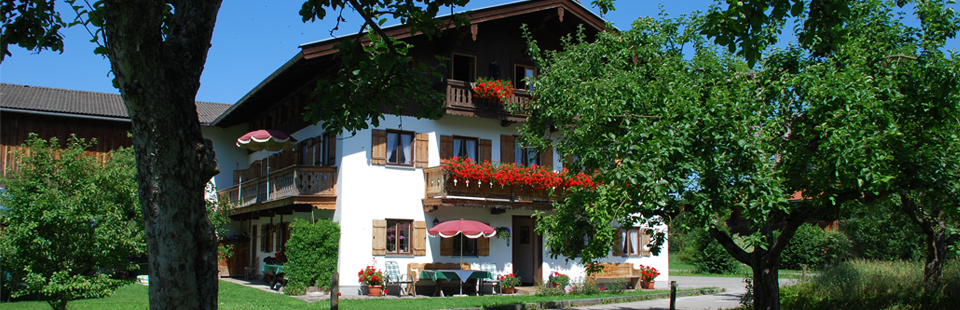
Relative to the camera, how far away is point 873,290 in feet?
50.3

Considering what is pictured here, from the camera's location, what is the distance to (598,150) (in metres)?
11.8

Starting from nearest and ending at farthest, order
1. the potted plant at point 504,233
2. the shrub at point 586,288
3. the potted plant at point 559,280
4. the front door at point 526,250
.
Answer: the potted plant at point 504,233, the shrub at point 586,288, the potted plant at point 559,280, the front door at point 526,250

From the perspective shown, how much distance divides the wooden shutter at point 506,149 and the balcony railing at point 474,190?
3.59 ft

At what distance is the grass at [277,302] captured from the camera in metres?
15.8

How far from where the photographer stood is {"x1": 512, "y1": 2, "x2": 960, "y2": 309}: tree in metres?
9.55

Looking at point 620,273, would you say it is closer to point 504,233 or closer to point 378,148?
point 504,233

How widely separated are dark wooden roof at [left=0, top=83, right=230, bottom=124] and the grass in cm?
873

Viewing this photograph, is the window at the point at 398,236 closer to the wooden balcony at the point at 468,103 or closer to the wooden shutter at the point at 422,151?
the wooden shutter at the point at 422,151

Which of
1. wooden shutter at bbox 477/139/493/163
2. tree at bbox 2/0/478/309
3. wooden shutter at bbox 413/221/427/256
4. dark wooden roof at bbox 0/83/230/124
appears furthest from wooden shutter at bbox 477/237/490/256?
tree at bbox 2/0/478/309

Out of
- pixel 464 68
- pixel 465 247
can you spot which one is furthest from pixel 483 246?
pixel 464 68

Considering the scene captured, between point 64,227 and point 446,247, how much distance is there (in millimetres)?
11356

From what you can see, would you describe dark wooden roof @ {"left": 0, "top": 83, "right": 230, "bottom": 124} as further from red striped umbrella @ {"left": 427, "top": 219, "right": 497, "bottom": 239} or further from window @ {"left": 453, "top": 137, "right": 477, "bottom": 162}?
red striped umbrella @ {"left": 427, "top": 219, "right": 497, "bottom": 239}

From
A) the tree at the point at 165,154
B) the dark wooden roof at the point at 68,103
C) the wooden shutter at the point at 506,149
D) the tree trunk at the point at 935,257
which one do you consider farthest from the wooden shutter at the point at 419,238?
the tree at the point at 165,154

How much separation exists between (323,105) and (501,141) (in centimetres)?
1511
